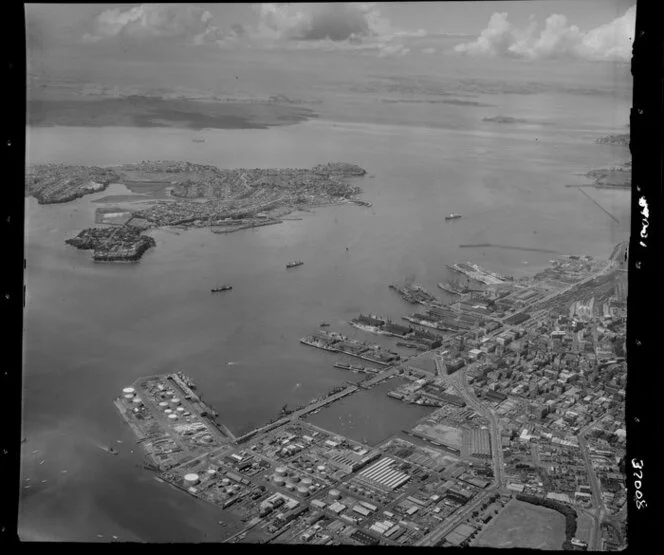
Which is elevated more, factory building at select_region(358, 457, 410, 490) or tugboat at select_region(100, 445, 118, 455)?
tugboat at select_region(100, 445, 118, 455)

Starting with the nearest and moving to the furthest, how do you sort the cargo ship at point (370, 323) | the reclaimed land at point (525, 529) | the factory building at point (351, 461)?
1. the reclaimed land at point (525, 529)
2. the factory building at point (351, 461)
3. the cargo ship at point (370, 323)

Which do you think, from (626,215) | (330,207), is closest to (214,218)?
(330,207)

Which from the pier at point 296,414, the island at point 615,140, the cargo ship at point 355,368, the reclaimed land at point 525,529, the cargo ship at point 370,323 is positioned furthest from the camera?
the cargo ship at point 370,323

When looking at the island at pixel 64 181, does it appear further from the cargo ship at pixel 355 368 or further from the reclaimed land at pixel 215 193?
the cargo ship at pixel 355 368

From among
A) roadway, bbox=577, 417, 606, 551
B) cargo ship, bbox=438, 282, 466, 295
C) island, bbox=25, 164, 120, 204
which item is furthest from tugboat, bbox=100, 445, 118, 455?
roadway, bbox=577, 417, 606, 551

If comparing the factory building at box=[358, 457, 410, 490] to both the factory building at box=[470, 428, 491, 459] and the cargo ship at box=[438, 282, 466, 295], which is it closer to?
the factory building at box=[470, 428, 491, 459]

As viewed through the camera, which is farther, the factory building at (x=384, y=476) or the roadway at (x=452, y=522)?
the factory building at (x=384, y=476)

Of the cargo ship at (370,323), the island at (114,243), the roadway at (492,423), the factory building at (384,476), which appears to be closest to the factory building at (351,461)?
the factory building at (384,476)
